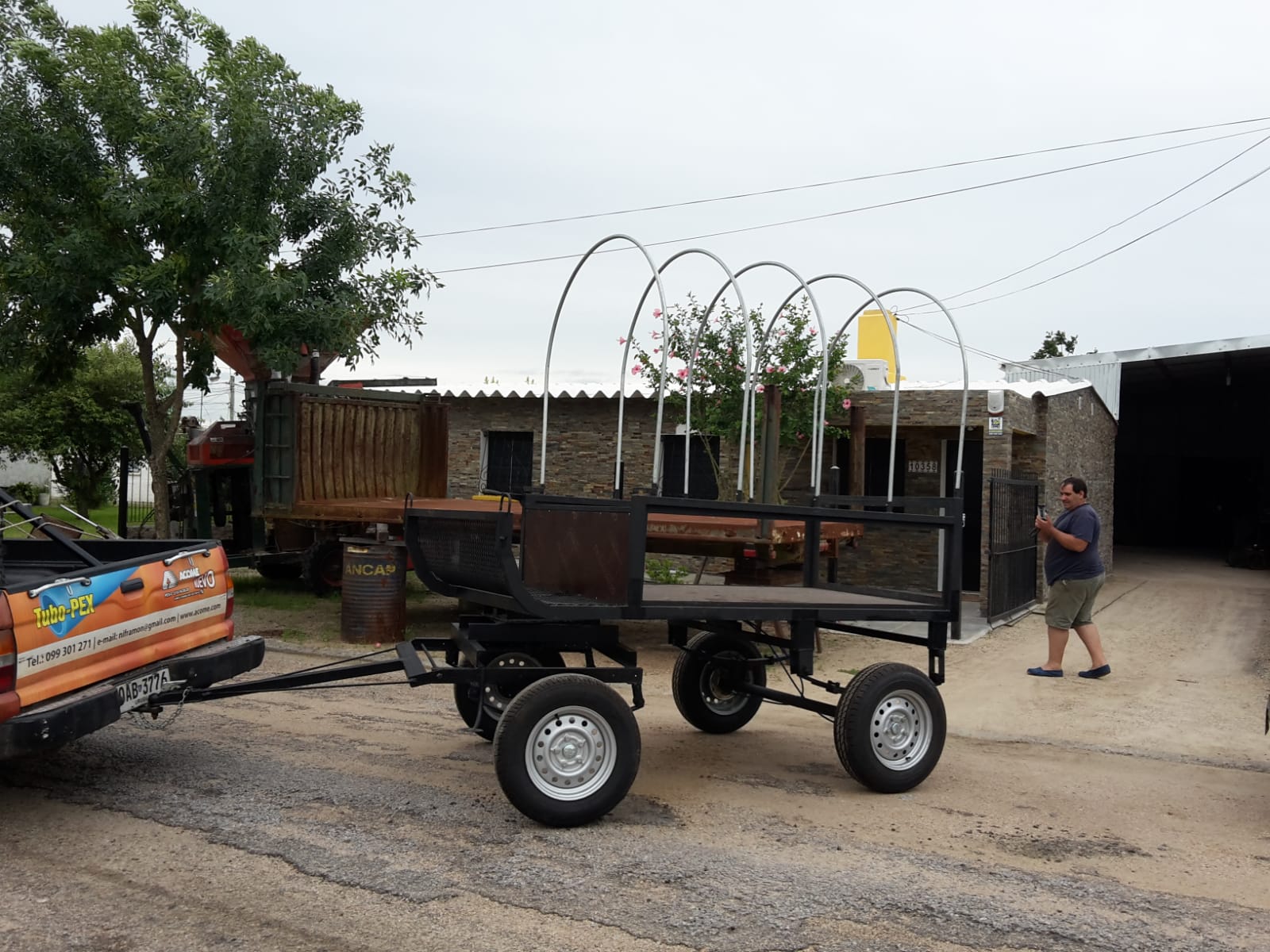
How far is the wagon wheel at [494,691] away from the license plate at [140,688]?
4.65ft

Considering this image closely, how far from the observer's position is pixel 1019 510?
43.0 ft

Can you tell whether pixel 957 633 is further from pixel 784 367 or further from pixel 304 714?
pixel 784 367

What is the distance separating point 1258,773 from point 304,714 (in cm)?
599

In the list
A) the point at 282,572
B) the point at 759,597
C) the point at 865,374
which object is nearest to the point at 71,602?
the point at 759,597

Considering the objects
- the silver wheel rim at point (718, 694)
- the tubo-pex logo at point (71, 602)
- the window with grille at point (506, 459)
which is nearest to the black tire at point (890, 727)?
the silver wheel rim at point (718, 694)

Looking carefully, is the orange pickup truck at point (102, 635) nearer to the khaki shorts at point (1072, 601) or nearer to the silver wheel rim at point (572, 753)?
the silver wheel rim at point (572, 753)

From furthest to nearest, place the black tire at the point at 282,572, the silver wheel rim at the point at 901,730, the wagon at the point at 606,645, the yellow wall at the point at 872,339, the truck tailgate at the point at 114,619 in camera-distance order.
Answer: the yellow wall at the point at 872,339 → the black tire at the point at 282,572 → the silver wheel rim at the point at 901,730 → the wagon at the point at 606,645 → the truck tailgate at the point at 114,619

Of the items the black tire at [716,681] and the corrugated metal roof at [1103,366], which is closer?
the black tire at [716,681]

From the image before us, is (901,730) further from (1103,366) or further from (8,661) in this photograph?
(1103,366)

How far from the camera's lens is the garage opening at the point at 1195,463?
968 inches

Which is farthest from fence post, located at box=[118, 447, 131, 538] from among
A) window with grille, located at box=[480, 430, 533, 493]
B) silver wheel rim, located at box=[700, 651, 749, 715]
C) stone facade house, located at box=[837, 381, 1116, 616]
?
silver wheel rim, located at box=[700, 651, 749, 715]

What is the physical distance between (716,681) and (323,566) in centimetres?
741

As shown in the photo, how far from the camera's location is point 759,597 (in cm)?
647

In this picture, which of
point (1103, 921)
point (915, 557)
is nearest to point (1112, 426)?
point (915, 557)
